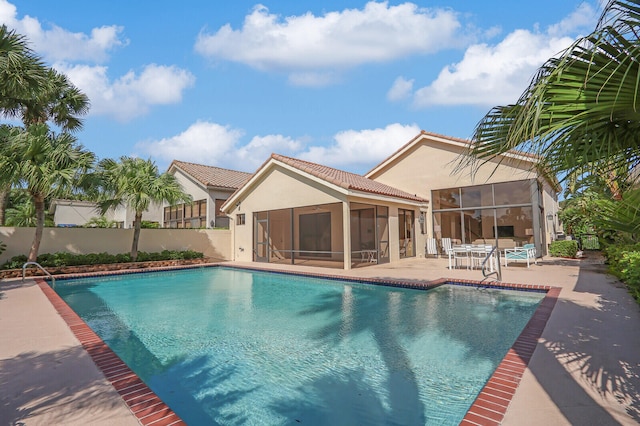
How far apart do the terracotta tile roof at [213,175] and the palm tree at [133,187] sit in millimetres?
6833

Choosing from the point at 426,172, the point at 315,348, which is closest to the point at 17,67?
the point at 315,348

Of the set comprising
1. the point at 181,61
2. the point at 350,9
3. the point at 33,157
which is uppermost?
the point at 350,9

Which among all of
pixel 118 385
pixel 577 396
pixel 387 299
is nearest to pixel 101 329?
pixel 118 385

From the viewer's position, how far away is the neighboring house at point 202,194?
82.9ft

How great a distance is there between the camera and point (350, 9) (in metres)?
14.6

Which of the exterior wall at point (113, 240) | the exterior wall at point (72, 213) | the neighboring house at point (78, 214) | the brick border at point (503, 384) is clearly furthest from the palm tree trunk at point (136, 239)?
the brick border at point (503, 384)

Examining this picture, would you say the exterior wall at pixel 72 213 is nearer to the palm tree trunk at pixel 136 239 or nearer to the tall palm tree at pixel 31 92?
the tall palm tree at pixel 31 92

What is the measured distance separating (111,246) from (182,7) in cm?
1295

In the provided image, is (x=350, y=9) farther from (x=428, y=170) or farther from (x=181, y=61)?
(x=428, y=170)

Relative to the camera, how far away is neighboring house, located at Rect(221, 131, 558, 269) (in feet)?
56.1

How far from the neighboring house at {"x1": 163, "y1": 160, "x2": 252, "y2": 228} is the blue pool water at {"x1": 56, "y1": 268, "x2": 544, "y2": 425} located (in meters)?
14.1

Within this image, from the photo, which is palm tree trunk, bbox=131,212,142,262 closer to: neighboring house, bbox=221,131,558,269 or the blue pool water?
neighboring house, bbox=221,131,558,269

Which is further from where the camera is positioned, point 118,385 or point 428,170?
point 428,170

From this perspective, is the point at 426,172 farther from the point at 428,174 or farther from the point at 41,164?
the point at 41,164
